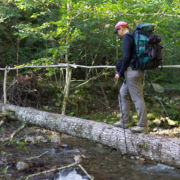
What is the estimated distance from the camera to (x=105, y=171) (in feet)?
15.1

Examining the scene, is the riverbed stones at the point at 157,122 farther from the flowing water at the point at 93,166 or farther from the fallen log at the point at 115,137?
the fallen log at the point at 115,137

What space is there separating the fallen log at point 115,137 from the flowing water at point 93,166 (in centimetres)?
94

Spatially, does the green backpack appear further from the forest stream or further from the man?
the forest stream

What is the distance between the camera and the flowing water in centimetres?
433

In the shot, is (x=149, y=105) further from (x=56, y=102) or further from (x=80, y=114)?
(x=56, y=102)

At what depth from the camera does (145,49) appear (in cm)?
290

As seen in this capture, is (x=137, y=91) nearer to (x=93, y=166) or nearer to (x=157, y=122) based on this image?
(x=93, y=166)

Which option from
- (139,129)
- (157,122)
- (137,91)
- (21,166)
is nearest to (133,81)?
(137,91)

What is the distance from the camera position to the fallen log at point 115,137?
2.44 m

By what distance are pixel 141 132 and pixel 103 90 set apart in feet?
25.5

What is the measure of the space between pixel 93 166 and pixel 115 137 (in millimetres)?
2255

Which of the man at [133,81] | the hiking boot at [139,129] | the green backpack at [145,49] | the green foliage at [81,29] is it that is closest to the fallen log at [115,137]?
the hiking boot at [139,129]

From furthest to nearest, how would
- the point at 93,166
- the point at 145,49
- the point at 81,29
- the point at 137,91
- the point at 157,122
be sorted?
1. the point at 81,29
2. the point at 157,122
3. the point at 93,166
4. the point at 137,91
5. the point at 145,49

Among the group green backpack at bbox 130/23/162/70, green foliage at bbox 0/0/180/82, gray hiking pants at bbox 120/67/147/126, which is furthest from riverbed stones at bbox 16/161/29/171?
green foliage at bbox 0/0/180/82
